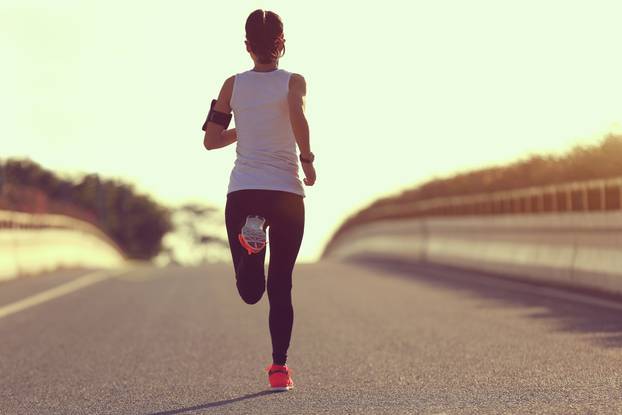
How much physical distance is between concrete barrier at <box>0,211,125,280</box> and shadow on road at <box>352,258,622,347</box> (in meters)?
7.07

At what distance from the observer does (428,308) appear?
14.2 metres

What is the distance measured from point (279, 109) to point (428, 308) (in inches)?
270

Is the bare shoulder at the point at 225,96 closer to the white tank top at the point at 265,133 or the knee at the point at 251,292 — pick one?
the white tank top at the point at 265,133

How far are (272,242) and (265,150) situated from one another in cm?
58

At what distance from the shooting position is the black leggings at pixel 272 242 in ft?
25.4

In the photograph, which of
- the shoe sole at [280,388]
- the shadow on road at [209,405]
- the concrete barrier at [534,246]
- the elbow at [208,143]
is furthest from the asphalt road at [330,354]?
the elbow at [208,143]

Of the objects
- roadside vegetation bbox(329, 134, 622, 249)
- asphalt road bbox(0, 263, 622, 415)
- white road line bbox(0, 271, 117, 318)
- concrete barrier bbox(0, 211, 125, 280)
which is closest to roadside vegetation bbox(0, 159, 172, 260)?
concrete barrier bbox(0, 211, 125, 280)

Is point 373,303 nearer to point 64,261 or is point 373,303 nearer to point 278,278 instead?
point 278,278

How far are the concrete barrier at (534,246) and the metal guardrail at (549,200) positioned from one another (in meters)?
0.76

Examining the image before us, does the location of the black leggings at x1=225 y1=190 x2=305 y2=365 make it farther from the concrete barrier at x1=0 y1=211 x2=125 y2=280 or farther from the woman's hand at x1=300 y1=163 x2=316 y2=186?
the concrete barrier at x1=0 y1=211 x2=125 y2=280

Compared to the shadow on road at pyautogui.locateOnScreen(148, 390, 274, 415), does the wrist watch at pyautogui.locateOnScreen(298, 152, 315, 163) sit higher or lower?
higher

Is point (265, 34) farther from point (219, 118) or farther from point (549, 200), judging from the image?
point (549, 200)

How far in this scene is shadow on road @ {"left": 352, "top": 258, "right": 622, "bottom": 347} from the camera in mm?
11227

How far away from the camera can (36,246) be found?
2752cm
